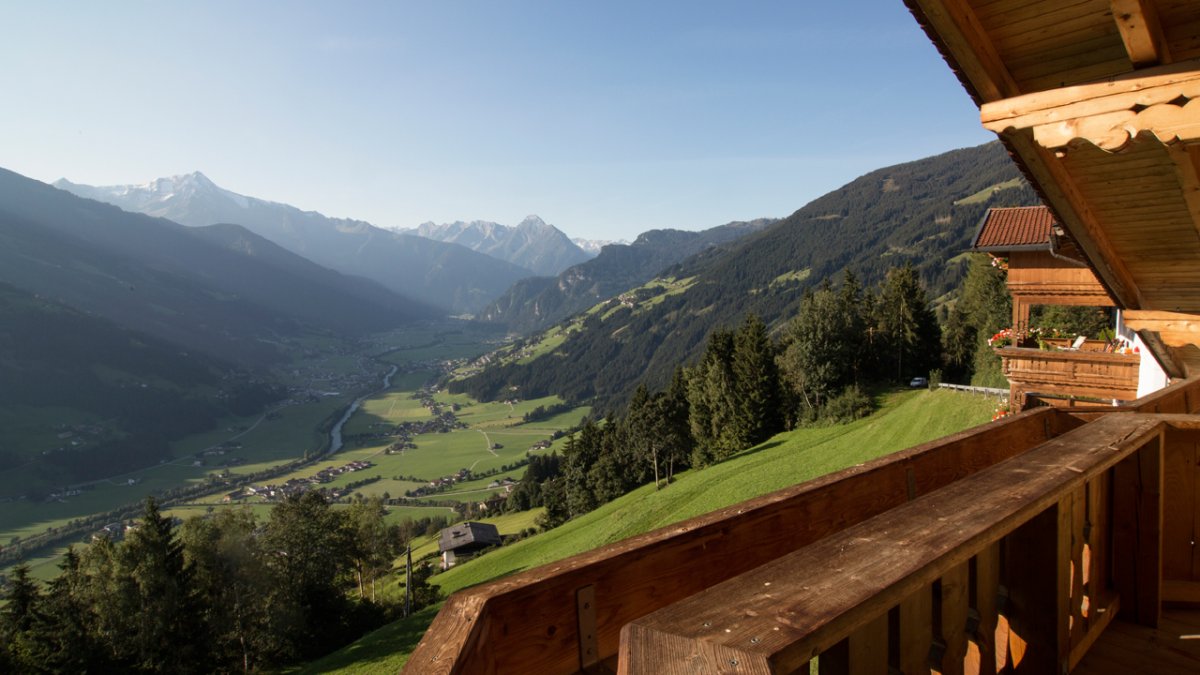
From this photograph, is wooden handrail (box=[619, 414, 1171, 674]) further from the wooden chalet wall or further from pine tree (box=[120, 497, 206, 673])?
pine tree (box=[120, 497, 206, 673])

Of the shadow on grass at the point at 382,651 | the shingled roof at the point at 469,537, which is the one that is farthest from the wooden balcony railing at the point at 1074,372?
the shingled roof at the point at 469,537

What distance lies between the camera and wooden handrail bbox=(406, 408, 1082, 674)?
1.47 metres

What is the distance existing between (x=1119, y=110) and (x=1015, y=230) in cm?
1586

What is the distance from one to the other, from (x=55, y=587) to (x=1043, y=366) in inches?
1716

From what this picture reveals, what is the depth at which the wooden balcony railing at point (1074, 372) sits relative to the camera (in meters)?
13.0

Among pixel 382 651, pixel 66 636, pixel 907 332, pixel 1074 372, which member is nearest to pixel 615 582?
pixel 1074 372

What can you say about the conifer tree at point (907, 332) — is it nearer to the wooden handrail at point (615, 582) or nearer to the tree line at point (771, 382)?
the tree line at point (771, 382)

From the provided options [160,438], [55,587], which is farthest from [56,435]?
[55,587]

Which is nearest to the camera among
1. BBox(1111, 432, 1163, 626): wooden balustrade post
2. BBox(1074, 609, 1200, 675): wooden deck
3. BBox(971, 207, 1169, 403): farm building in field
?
BBox(1074, 609, 1200, 675): wooden deck

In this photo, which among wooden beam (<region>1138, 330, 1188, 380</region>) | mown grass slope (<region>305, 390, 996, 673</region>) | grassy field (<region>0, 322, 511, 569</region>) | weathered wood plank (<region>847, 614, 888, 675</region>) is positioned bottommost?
grassy field (<region>0, 322, 511, 569</region>)

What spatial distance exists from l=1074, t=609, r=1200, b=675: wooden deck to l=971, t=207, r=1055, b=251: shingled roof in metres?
15.7

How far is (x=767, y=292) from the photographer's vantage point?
607 feet

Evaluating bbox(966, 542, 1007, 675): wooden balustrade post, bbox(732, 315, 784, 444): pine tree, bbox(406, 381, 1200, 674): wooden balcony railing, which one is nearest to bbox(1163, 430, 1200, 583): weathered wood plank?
bbox(406, 381, 1200, 674): wooden balcony railing

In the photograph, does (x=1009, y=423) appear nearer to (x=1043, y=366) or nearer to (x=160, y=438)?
(x=1043, y=366)
